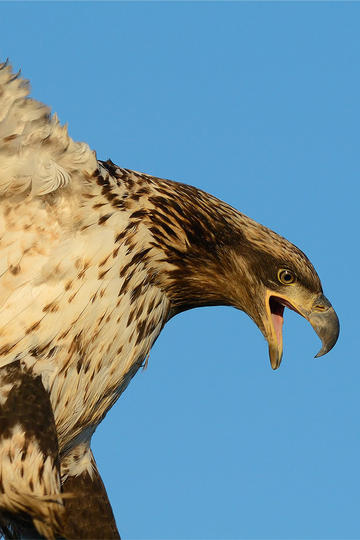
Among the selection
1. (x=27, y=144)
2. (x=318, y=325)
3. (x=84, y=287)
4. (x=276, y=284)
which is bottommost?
(x=84, y=287)

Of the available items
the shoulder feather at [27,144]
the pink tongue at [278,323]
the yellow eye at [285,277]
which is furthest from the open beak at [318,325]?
the shoulder feather at [27,144]

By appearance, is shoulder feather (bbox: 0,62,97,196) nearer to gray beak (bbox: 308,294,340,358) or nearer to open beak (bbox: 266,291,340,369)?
open beak (bbox: 266,291,340,369)

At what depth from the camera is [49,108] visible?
25.1ft

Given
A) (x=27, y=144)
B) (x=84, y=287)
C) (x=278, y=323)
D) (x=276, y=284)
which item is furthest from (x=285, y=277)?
(x=27, y=144)

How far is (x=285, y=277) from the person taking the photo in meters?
8.43

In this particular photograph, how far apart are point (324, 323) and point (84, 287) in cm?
181

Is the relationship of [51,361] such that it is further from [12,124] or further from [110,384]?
[12,124]

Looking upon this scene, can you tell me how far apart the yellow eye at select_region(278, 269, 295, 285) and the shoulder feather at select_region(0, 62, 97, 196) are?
5.51ft

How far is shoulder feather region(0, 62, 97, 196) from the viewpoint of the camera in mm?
7473

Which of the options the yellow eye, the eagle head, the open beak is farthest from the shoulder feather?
the open beak

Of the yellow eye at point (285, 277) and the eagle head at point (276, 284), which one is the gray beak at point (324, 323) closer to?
the eagle head at point (276, 284)

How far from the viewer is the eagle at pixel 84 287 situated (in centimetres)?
732

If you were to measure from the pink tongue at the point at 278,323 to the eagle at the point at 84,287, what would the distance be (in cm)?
1

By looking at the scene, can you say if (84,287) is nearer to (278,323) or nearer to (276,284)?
(276,284)
